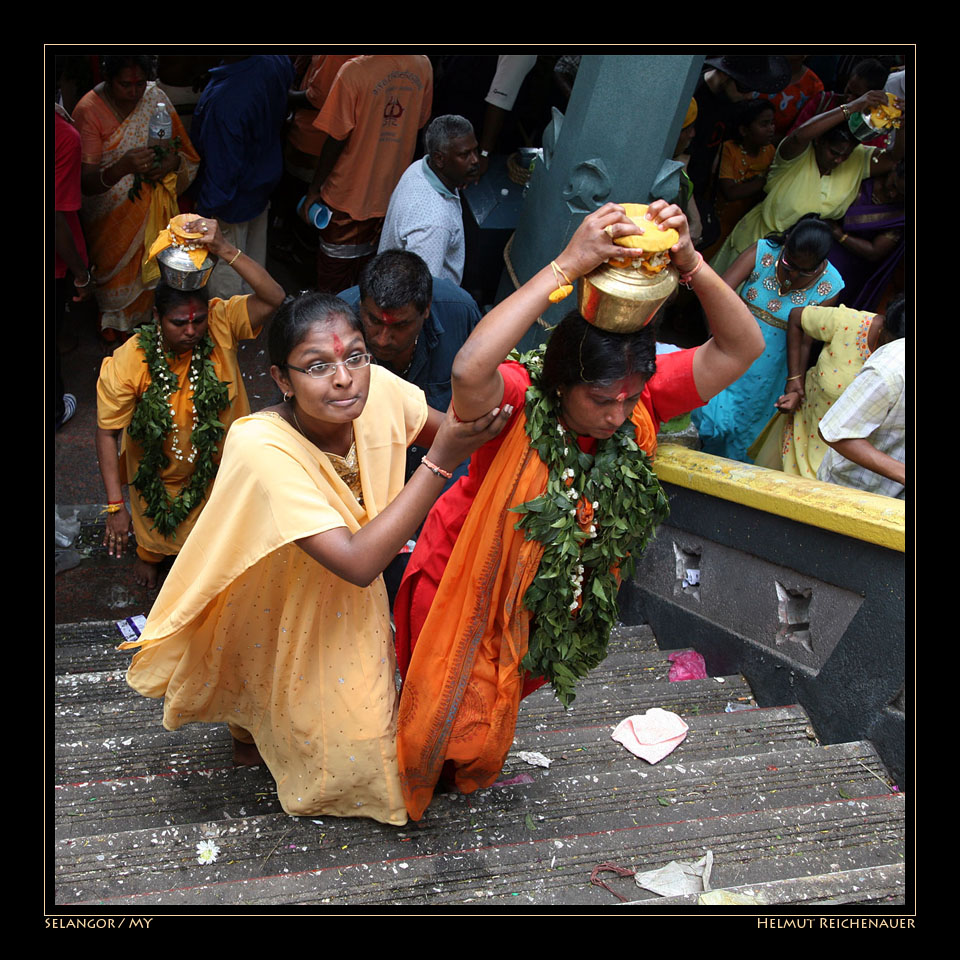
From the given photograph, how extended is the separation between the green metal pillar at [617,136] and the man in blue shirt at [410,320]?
3.29ft

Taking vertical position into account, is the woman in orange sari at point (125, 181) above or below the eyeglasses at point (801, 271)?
below

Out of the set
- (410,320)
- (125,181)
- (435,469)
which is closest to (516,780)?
(435,469)

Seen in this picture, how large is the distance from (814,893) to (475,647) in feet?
4.18

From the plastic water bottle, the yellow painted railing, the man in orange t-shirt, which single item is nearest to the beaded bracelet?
the yellow painted railing

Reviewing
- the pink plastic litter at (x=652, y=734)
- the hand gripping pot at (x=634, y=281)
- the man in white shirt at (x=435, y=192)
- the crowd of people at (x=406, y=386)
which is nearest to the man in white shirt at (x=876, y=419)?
the crowd of people at (x=406, y=386)

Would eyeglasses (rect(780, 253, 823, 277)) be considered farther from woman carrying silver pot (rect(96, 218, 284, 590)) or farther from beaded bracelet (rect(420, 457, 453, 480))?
beaded bracelet (rect(420, 457, 453, 480))

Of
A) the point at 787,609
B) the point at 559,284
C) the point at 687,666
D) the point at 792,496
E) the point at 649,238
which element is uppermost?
the point at 649,238

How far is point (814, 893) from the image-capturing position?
10.2 feet

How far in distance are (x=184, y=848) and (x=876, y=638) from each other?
111 inches

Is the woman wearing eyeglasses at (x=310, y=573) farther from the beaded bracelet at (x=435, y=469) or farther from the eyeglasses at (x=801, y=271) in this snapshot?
the eyeglasses at (x=801, y=271)

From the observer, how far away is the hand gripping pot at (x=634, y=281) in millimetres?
2691

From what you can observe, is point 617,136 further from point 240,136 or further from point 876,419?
point 240,136
